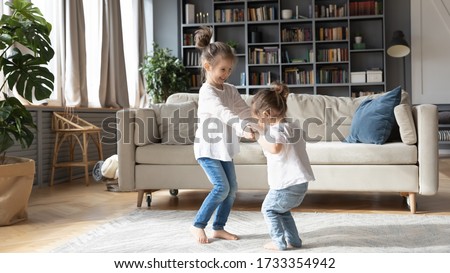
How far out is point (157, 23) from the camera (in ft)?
24.7

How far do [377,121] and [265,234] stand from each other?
3.88ft

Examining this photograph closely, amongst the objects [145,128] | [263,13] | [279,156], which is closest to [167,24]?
[263,13]

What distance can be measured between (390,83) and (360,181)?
4.54m

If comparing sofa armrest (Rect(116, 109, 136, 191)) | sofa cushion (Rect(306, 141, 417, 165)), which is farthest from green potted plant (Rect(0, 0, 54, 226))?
sofa cushion (Rect(306, 141, 417, 165))

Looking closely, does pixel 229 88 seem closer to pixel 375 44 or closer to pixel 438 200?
pixel 438 200

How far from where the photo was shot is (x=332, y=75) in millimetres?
7008

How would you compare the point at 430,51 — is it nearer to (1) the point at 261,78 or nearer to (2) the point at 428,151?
(1) the point at 261,78

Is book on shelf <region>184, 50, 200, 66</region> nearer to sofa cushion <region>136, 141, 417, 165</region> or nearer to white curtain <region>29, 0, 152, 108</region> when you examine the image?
white curtain <region>29, 0, 152, 108</region>

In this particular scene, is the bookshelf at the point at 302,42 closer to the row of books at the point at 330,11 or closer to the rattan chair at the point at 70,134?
the row of books at the point at 330,11

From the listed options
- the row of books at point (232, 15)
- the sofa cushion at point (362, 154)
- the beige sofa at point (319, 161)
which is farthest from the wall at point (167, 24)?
the sofa cushion at point (362, 154)

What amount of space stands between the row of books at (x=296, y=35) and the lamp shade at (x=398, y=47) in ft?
3.73

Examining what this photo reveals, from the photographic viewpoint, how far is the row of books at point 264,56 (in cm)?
714

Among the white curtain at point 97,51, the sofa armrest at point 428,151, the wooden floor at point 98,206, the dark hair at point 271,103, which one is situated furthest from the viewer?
the white curtain at point 97,51

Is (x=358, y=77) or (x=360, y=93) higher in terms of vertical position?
(x=358, y=77)
